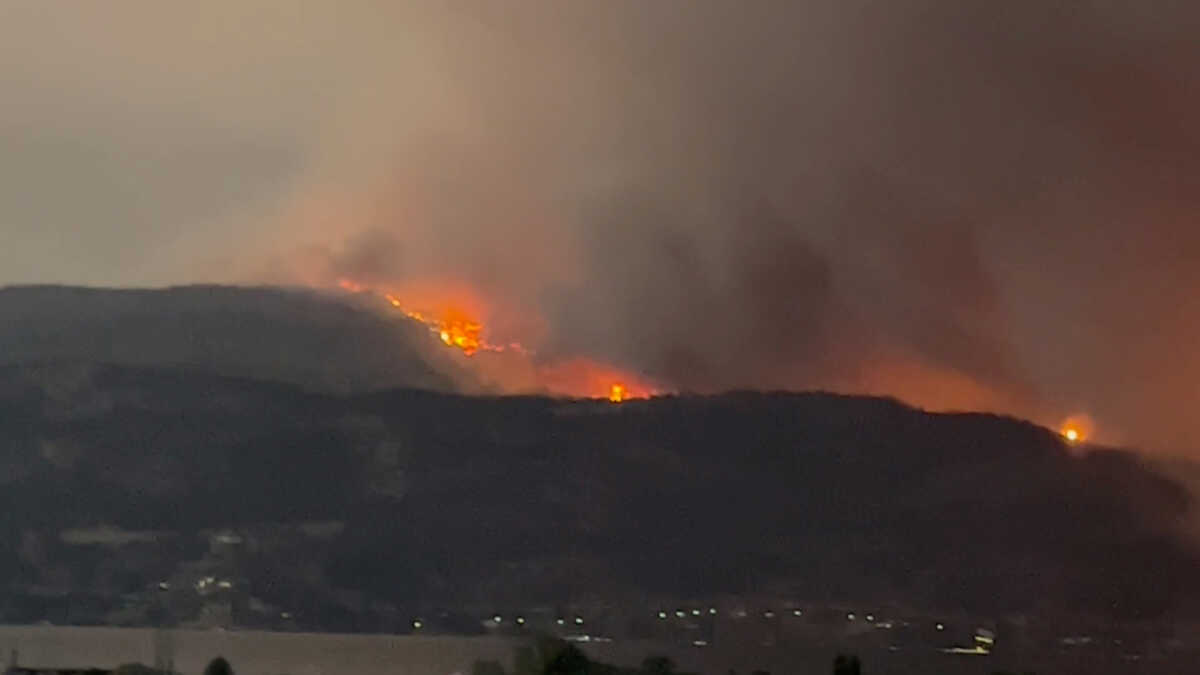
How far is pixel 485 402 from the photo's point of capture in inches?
307

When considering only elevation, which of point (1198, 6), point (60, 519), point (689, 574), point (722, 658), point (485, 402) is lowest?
point (722, 658)

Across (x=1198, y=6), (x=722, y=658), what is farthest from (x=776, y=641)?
(x=1198, y=6)

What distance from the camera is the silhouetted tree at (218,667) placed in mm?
7240

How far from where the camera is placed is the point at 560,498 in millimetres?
7645

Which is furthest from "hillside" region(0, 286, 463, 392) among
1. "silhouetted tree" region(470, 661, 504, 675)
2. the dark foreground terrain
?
"silhouetted tree" region(470, 661, 504, 675)

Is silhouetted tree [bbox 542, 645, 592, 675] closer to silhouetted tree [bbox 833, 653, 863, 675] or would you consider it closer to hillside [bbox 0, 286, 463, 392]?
silhouetted tree [bbox 833, 653, 863, 675]

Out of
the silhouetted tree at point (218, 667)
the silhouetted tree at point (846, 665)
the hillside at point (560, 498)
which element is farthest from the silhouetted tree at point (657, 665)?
the silhouetted tree at point (218, 667)

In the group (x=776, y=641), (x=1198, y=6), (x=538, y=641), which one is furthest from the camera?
(x=776, y=641)

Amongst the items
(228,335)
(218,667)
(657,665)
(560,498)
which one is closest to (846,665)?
(657,665)

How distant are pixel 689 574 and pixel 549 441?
115 centimetres

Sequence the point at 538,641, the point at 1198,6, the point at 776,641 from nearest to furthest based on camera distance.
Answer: the point at 1198,6, the point at 538,641, the point at 776,641

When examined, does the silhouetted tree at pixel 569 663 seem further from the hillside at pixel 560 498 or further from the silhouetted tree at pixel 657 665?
the hillside at pixel 560 498

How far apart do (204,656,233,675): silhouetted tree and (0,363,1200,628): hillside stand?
0.57m

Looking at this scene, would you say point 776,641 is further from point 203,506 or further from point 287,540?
point 203,506
